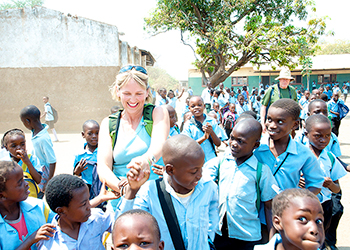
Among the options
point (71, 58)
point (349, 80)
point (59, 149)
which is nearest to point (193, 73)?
point (349, 80)

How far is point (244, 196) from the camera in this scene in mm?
2117

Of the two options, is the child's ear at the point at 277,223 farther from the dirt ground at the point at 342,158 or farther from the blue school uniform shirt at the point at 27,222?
the dirt ground at the point at 342,158

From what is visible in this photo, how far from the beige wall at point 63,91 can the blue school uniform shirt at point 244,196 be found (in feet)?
30.4

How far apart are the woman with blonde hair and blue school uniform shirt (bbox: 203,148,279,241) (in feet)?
1.61

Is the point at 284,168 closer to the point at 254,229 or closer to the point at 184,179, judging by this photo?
the point at 254,229

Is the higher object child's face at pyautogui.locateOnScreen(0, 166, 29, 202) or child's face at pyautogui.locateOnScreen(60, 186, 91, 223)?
child's face at pyautogui.locateOnScreen(0, 166, 29, 202)

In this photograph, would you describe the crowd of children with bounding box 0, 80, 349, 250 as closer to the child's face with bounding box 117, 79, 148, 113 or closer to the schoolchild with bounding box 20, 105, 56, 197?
the child's face with bounding box 117, 79, 148, 113

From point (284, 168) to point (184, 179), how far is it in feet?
3.28

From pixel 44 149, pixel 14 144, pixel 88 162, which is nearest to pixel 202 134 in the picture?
pixel 88 162

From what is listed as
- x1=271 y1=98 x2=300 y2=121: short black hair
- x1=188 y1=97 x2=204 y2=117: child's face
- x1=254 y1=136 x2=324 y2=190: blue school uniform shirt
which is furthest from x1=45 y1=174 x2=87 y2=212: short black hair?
x1=188 y1=97 x2=204 y2=117: child's face

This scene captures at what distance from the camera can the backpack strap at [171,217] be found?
64.9 inches

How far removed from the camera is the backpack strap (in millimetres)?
1648

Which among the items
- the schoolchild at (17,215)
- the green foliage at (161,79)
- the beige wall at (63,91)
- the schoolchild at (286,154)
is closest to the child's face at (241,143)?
the schoolchild at (286,154)

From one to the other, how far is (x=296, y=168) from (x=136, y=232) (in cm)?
141
